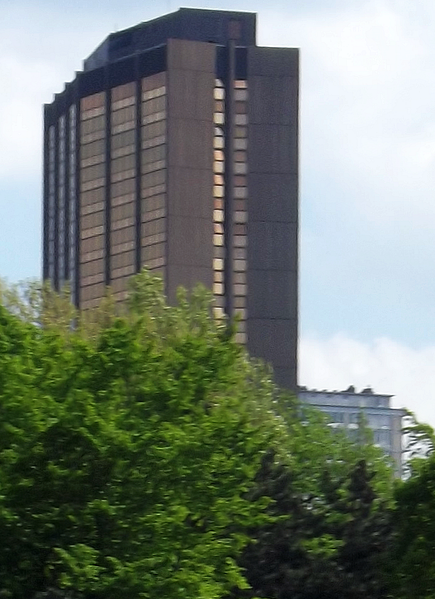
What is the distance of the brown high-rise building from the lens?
166m

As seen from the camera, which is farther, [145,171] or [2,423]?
[145,171]

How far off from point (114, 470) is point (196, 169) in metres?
129

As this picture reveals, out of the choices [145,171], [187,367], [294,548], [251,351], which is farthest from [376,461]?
[145,171]

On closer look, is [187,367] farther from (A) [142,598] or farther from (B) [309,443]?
(B) [309,443]

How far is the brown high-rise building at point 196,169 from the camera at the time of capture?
165500 millimetres

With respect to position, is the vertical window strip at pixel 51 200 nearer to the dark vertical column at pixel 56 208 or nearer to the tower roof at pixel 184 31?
the dark vertical column at pixel 56 208

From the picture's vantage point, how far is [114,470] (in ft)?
132

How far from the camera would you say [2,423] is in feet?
134

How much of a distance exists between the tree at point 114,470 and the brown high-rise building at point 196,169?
385ft

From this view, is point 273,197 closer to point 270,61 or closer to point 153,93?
point 270,61

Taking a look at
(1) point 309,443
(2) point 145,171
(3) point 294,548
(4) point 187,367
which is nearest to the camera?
(4) point 187,367

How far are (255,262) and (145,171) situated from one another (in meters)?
14.2

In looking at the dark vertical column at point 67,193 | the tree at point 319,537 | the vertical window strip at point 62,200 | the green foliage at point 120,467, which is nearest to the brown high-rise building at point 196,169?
the dark vertical column at point 67,193

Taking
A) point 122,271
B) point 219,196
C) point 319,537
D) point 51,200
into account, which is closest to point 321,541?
point 319,537
